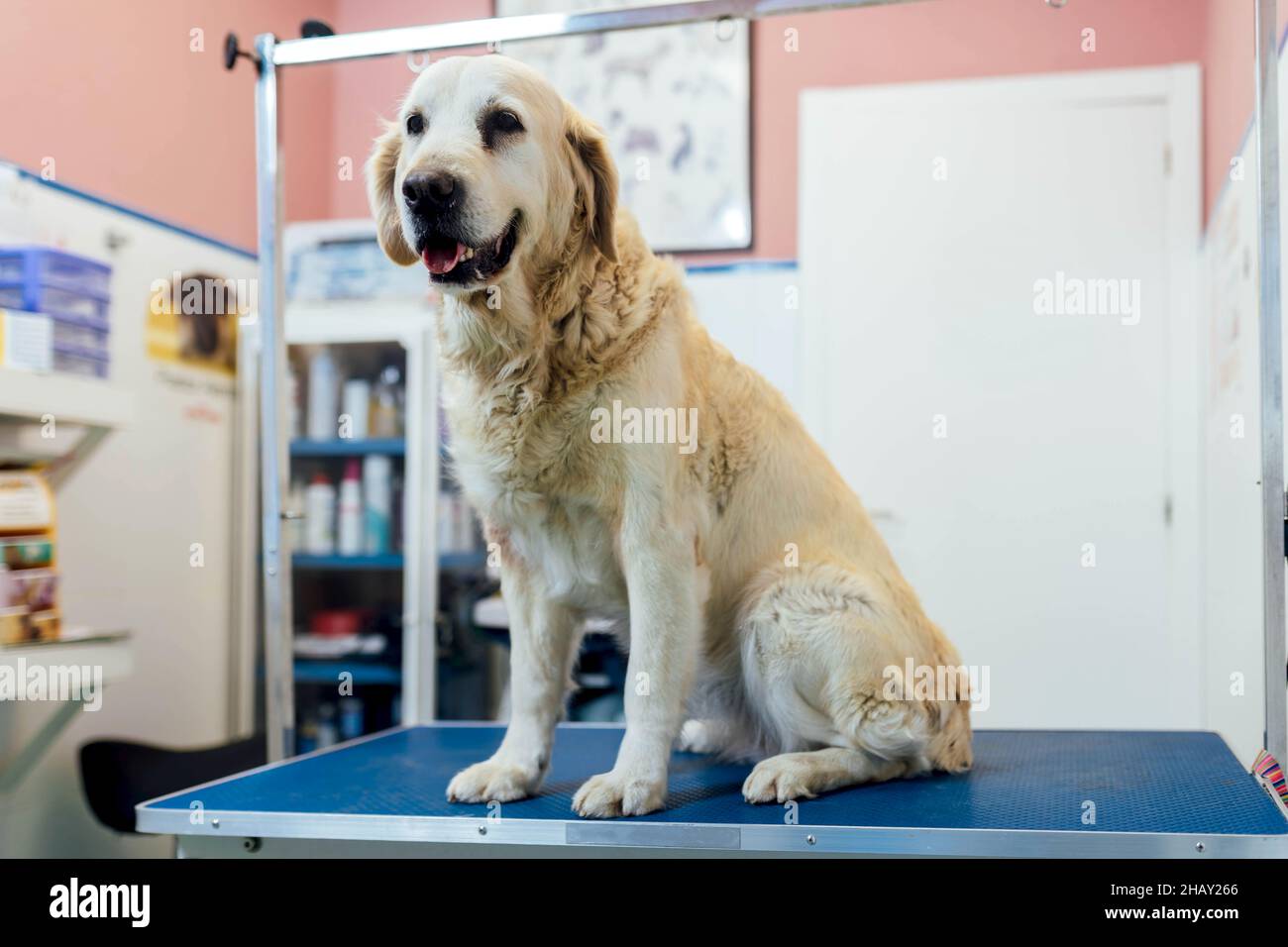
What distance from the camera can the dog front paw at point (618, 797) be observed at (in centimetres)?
149

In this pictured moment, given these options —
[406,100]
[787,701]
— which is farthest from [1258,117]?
[406,100]

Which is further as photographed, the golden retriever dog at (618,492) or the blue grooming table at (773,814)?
the golden retriever dog at (618,492)

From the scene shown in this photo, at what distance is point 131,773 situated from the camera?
288cm

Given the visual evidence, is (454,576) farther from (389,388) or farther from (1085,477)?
(1085,477)

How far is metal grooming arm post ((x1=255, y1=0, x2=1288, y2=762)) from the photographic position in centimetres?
169

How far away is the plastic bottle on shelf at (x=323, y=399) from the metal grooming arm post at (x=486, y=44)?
1665mm

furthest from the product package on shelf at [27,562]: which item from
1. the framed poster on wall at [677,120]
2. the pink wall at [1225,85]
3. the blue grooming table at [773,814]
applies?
the pink wall at [1225,85]

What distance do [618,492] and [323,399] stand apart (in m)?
2.56

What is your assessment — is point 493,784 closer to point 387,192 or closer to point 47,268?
point 387,192

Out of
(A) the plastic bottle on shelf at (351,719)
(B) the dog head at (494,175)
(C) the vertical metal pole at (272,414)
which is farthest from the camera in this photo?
(A) the plastic bottle on shelf at (351,719)

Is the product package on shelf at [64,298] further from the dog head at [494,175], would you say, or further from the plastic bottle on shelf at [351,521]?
the dog head at [494,175]

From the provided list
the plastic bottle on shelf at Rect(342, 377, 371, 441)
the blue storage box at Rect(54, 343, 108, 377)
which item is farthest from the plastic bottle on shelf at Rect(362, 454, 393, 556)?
the blue storage box at Rect(54, 343, 108, 377)

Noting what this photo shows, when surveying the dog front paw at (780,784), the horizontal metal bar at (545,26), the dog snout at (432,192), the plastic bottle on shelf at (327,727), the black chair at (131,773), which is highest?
the horizontal metal bar at (545,26)

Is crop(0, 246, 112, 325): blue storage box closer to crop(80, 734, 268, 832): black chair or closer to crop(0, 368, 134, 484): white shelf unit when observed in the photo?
crop(0, 368, 134, 484): white shelf unit
